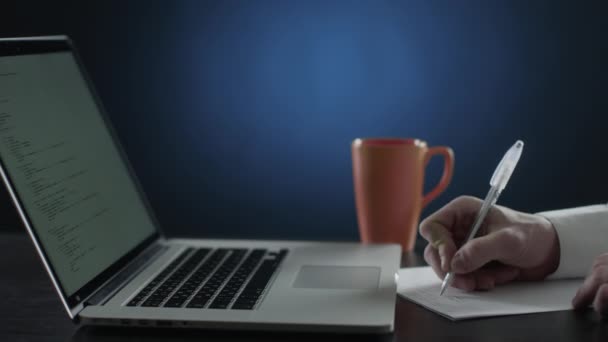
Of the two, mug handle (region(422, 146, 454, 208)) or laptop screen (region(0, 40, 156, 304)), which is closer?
laptop screen (region(0, 40, 156, 304))

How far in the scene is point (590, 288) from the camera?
84cm

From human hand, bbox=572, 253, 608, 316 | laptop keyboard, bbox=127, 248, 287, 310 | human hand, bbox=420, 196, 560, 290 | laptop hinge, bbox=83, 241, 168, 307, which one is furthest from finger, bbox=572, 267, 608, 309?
laptop hinge, bbox=83, 241, 168, 307

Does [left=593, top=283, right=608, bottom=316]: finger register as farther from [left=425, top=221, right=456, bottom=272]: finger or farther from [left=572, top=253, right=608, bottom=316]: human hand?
[left=425, top=221, right=456, bottom=272]: finger

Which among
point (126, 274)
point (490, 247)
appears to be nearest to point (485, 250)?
point (490, 247)

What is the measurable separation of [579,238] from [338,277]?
12.0 inches

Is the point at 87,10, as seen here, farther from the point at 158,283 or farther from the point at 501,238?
the point at 501,238

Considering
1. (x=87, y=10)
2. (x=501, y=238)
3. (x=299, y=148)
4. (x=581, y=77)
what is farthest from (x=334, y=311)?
(x=87, y=10)

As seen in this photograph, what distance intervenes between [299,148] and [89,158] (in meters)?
0.49

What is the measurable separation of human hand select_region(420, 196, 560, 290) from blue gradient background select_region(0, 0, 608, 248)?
1.41ft

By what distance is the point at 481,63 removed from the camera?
140 centimetres

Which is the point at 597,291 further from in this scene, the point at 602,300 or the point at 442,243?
the point at 442,243

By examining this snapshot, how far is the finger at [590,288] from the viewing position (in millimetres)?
836

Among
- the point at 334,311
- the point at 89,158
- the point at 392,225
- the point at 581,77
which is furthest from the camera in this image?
the point at 581,77

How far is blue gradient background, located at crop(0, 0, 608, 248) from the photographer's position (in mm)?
1392
